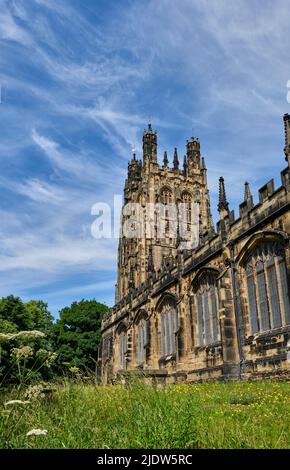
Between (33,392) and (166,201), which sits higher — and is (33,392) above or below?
below

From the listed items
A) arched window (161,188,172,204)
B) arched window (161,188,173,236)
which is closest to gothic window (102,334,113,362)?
arched window (161,188,173,236)

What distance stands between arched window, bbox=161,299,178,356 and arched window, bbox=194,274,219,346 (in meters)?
3.68

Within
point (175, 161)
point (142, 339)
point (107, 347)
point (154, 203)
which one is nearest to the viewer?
point (142, 339)

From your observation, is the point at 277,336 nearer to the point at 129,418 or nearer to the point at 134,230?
the point at 129,418

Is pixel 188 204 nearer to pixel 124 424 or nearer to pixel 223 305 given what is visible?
pixel 223 305

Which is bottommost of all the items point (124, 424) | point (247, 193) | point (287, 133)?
point (124, 424)

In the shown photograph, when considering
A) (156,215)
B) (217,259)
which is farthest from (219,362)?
(156,215)

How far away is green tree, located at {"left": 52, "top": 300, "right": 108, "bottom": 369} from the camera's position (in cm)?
4709

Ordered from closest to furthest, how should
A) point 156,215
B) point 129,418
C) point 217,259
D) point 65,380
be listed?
point 129,418
point 65,380
point 217,259
point 156,215

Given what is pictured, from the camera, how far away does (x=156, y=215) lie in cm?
5409

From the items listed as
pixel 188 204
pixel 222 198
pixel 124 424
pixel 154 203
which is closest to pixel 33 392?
pixel 124 424

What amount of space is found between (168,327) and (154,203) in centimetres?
2886

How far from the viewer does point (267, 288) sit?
17484 mm
